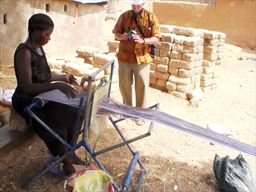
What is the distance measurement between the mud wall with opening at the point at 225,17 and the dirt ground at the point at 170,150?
5.46 m

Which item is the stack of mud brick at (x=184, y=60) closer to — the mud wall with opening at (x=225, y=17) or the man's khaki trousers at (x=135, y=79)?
the man's khaki trousers at (x=135, y=79)

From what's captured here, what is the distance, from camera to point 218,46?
24.7 ft

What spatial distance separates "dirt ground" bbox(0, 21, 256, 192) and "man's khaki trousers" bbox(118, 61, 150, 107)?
1.22 feet

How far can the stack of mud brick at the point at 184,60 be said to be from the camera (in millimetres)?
6754

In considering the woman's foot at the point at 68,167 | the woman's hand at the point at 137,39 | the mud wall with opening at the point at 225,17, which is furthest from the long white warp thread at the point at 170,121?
the mud wall with opening at the point at 225,17

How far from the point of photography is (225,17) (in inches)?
514

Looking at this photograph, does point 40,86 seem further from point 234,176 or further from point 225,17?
point 225,17

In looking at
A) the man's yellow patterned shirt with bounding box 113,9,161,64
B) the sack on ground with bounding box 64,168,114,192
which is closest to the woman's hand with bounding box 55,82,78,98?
the sack on ground with bounding box 64,168,114,192

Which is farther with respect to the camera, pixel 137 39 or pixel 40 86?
pixel 137 39

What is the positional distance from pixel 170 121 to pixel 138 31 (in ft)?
7.88

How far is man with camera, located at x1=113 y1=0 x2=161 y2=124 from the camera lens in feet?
15.9

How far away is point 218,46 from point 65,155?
536 centimetres

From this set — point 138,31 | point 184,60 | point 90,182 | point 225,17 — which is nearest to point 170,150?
point 138,31

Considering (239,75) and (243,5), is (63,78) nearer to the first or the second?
(239,75)
